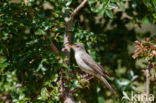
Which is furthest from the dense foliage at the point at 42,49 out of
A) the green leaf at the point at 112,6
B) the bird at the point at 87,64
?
the bird at the point at 87,64

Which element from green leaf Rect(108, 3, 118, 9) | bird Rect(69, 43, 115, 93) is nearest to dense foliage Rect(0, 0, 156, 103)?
green leaf Rect(108, 3, 118, 9)

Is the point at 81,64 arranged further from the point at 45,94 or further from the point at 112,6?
the point at 112,6

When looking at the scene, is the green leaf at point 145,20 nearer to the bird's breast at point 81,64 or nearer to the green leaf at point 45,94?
the bird's breast at point 81,64

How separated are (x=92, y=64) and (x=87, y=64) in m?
0.18

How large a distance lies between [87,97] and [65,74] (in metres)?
1.28

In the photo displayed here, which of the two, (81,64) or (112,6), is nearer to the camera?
(112,6)

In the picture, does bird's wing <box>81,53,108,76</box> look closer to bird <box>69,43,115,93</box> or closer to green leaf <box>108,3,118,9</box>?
bird <box>69,43,115,93</box>

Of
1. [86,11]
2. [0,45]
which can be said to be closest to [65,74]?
[0,45]

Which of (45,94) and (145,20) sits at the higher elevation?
(145,20)

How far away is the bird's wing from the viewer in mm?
3873

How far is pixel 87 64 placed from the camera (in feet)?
13.7

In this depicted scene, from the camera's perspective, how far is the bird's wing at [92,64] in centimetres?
387

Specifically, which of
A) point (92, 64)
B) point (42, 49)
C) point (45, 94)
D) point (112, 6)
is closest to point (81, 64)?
point (92, 64)

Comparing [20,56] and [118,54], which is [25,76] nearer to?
[20,56]
